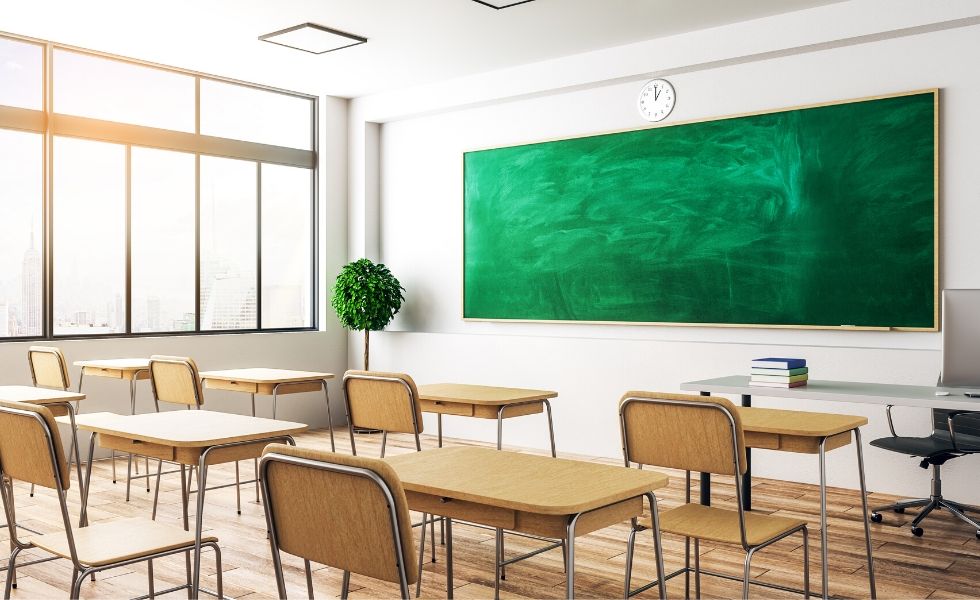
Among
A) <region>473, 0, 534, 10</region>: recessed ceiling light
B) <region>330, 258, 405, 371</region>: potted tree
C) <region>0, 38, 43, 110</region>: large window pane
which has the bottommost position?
<region>330, 258, 405, 371</region>: potted tree

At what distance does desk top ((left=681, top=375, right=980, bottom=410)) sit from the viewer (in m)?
3.66

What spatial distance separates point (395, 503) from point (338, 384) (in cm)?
662

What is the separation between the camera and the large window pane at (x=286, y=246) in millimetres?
7996

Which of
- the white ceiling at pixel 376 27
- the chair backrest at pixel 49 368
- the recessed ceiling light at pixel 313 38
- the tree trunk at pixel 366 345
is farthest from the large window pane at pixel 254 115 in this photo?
the chair backrest at pixel 49 368

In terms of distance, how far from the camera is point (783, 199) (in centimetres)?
588

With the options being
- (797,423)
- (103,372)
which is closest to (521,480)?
(797,423)

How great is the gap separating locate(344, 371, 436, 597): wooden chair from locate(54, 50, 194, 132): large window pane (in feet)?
13.3

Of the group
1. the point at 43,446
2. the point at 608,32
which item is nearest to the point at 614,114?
the point at 608,32

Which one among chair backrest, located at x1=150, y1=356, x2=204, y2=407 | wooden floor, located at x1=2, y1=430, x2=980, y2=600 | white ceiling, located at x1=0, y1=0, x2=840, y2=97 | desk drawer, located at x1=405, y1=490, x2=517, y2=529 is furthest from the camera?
white ceiling, located at x1=0, y1=0, x2=840, y2=97

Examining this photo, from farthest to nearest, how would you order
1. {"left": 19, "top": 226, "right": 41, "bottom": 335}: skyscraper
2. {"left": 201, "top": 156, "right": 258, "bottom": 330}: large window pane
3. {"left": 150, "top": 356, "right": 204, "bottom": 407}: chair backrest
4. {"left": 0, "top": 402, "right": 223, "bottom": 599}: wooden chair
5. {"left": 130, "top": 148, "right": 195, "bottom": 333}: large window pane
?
{"left": 201, "top": 156, "right": 258, "bottom": 330}: large window pane < {"left": 130, "top": 148, "right": 195, "bottom": 333}: large window pane < {"left": 19, "top": 226, "right": 41, "bottom": 335}: skyscraper < {"left": 150, "top": 356, "right": 204, "bottom": 407}: chair backrest < {"left": 0, "top": 402, "right": 223, "bottom": 599}: wooden chair

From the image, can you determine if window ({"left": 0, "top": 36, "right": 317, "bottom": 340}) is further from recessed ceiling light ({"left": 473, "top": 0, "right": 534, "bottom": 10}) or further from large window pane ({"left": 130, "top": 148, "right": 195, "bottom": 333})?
recessed ceiling light ({"left": 473, "top": 0, "right": 534, "bottom": 10})

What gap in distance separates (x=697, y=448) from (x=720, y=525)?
0.94 feet

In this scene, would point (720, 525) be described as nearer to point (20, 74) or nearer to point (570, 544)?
point (570, 544)

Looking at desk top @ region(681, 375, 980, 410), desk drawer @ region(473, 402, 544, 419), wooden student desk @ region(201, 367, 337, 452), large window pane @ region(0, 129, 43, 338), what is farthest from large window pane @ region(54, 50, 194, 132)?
desk top @ region(681, 375, 980, 410)
